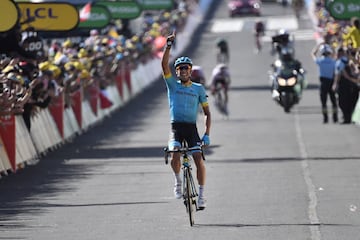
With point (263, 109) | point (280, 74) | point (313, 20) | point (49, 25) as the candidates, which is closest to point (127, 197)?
point (49, 25)

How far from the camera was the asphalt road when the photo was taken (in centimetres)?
1470

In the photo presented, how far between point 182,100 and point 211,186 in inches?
138

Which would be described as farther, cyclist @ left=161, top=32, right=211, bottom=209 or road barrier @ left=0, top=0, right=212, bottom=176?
road barrier @ left=0, top=0, right=212, bottom=176

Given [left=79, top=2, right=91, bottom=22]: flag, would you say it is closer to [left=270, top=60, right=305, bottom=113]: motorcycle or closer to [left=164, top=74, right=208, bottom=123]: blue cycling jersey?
[left=270, top=60, right=305, bottom=113]: motorcycle

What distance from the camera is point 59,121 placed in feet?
88.7

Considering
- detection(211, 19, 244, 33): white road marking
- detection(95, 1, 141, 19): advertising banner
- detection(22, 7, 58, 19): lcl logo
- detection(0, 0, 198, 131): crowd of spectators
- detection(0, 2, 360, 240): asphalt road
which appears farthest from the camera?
detection(211, 19, 244, 33): white road marking

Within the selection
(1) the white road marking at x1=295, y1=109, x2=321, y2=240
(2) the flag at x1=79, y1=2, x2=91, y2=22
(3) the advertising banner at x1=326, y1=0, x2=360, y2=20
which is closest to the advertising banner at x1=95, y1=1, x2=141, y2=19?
(2) the flag at x1=79, y1=2, x2=91, y2=22

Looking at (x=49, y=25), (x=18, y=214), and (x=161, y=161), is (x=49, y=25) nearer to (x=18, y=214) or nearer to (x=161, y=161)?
(x=161, y=161)

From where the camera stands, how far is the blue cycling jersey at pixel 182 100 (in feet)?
52.0

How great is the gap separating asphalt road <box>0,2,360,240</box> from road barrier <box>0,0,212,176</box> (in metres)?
0.29

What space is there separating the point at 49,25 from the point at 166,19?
125ft

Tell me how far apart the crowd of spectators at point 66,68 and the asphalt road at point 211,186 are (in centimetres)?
104

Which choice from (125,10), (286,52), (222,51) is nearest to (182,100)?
(286,52)

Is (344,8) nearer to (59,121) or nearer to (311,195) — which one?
(59,121)
